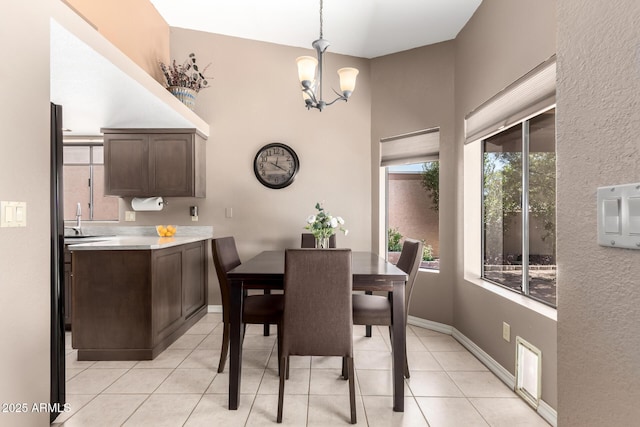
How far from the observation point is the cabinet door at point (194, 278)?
3.59 meters

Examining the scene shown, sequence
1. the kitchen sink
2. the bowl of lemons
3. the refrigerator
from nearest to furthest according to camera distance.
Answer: the refrigerator → the kitchen sink → the bowl of lemons

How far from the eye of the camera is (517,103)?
2398mm

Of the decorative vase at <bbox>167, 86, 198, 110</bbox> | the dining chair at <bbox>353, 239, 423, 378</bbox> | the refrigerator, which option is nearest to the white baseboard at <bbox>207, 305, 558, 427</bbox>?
the dining chair at <bbox>353, 239, 423, 378</bbox>

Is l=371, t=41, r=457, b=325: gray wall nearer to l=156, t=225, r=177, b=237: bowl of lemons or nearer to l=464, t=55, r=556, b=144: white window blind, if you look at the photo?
l=464, t=55, r=556, b=144: white window blind

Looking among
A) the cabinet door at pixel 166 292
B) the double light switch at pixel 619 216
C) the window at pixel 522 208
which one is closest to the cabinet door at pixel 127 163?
the cabinet door at pixel 166 292

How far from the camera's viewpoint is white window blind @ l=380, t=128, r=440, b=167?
12.0ft

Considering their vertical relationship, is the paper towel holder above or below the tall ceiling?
below

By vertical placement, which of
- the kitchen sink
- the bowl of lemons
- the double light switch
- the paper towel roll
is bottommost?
the kitchen sink

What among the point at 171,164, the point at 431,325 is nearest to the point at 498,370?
the point at 431,325

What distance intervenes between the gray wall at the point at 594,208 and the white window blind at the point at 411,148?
2964mm

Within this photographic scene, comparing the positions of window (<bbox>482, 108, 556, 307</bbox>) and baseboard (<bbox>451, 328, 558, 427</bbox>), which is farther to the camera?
window (<bbox>482, 108, 556, 307</bbox>)

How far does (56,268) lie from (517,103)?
3016mm

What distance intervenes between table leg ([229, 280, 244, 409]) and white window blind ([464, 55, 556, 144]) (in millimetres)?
2160

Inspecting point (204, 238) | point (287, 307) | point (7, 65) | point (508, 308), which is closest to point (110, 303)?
point (204, 238)
